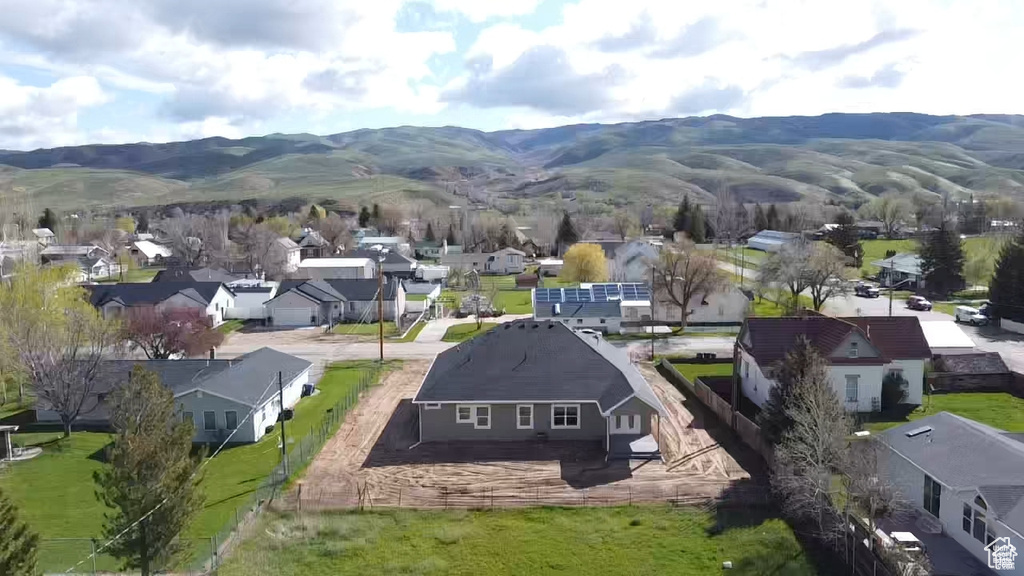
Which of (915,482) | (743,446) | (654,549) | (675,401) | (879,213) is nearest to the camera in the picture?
(654,549)

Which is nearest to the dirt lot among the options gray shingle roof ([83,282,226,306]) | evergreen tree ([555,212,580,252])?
gray shingle roof ([83,282,226,306])

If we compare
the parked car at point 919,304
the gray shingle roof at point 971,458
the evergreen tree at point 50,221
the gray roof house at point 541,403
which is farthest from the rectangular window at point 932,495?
the evergreen tree at point 50,221

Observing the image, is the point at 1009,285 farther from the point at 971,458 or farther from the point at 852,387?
the point at 971,458

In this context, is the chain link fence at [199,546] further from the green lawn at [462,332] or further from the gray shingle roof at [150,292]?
the gray shingle roof at [150,292]

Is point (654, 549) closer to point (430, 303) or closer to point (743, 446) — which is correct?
point (743, 446)

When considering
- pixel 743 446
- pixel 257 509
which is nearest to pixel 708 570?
pixel 743 446

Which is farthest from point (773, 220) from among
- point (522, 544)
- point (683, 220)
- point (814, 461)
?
point (522, 544)
